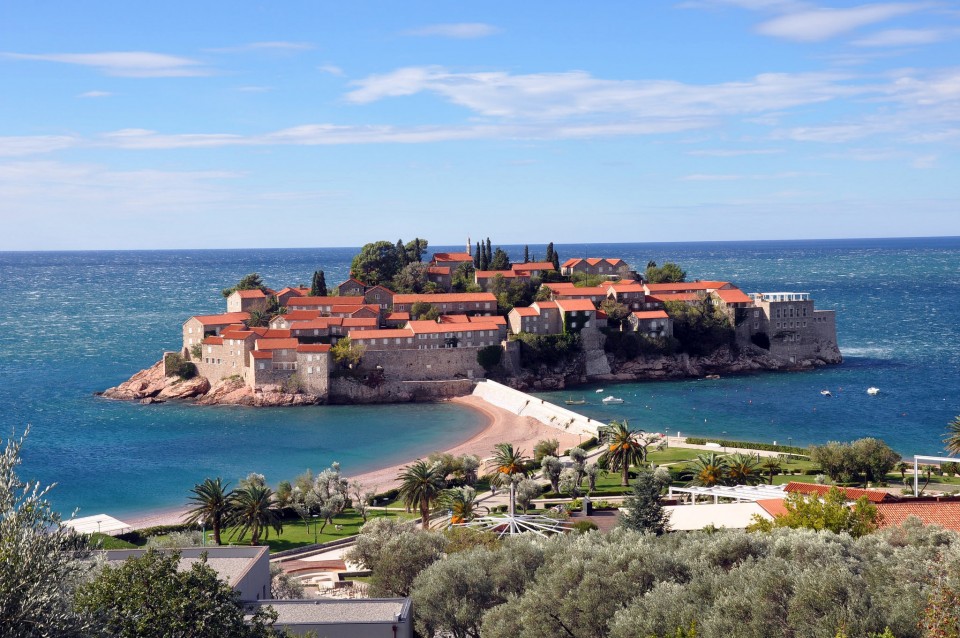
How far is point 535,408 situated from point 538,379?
12.0 meters

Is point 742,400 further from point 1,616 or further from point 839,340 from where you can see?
point 1,616

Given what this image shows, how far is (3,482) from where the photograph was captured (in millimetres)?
12750

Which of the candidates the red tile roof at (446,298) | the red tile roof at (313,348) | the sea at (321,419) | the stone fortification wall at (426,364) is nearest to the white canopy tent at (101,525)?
the sea at (321,419)

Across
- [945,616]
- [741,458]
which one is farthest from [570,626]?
[741,458]

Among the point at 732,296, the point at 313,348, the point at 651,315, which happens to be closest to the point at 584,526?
the point at 313,348

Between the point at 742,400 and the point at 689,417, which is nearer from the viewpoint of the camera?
the point at 689,417

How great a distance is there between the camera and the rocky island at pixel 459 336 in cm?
7381

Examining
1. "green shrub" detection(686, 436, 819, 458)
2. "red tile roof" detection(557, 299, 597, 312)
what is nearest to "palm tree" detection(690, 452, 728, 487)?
"green shrub" detection(686, 436, 819, 458)

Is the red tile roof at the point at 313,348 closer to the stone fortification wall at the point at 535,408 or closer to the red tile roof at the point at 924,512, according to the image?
the stone fortification wall at the point at 535,408

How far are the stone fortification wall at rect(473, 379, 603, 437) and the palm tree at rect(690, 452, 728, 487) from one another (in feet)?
46.4

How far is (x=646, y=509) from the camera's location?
30750 millimetres

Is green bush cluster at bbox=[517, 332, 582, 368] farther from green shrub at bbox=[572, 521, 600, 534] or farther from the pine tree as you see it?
the pine tree

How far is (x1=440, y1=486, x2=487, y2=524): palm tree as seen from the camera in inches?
1457

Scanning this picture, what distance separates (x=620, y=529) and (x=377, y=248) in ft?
228
